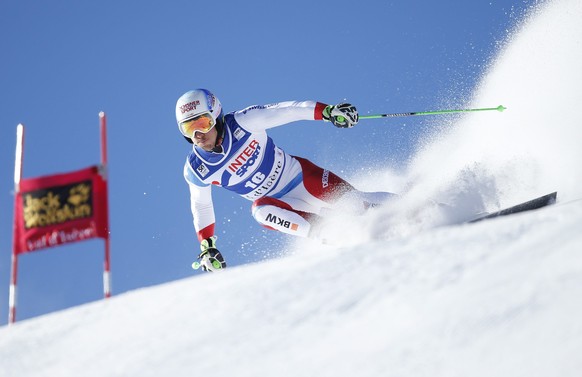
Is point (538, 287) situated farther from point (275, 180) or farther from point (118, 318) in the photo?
point (275, 180)

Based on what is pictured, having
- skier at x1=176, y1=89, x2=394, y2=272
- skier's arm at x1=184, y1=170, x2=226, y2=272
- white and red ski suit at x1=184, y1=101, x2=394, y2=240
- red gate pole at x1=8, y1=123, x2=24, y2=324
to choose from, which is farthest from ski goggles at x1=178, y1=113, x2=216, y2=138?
red gate pole at x1=8, y1=123, x2=24, y2=324

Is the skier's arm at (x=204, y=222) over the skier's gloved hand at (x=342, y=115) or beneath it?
beneath

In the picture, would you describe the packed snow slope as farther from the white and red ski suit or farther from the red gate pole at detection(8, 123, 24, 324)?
the white and red ski suit

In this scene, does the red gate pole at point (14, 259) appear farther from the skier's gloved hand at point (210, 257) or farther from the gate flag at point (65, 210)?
the skier's gloved hand at point (210, 257)

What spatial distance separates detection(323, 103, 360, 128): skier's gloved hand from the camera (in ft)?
22.4

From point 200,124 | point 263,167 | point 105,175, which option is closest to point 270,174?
point 263,167

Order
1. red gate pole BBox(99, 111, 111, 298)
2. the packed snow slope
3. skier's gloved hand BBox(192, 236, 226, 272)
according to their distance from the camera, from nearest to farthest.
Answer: the packed snow slope, red gate pole BBox(99, 111, 111, 298), skier's gloved hand BBox(192, 236, 226, 272)

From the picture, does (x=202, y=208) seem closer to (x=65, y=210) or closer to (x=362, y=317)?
(x=65, y=210)

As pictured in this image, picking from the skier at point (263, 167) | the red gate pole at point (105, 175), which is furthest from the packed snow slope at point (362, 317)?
the skier at point (263, 167)

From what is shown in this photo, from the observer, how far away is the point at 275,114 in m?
7.04

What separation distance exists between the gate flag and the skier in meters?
2.02

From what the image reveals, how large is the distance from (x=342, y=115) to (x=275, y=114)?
62cm

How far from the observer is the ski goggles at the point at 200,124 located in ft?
22.7

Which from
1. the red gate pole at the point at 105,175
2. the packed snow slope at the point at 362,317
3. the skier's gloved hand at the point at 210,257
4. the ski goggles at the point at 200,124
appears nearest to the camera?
the packed snow slope at the point at 362,317
